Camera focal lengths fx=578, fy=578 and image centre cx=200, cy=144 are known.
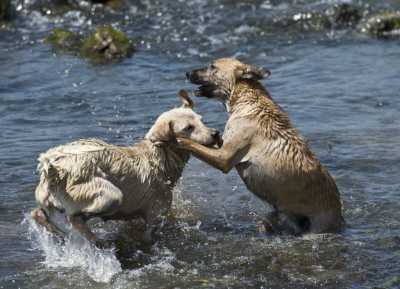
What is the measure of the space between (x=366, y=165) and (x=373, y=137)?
1316 millimetres

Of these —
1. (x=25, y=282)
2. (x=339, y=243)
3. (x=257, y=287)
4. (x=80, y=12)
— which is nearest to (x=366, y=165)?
(x=339, y=243)

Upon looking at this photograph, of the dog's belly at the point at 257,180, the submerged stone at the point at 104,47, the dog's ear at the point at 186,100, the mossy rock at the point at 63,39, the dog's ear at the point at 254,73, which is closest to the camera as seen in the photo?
Result: the dog's belly at the point at 257,180

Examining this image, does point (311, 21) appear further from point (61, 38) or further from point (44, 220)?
point (44, 220)

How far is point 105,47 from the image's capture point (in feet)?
51.8

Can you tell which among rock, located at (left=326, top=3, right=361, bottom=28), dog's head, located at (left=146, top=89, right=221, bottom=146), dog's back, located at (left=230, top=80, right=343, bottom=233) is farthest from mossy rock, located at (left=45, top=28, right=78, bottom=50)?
dog's back, located at (left=230, top=80, right=343, bottom=233)

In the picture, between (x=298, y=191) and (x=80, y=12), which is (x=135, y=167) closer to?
(x=298, y=191)

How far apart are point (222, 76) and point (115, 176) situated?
227cm

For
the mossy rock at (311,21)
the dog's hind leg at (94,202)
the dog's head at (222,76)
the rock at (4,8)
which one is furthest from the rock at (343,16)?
the dog's hind leg at (94,202)

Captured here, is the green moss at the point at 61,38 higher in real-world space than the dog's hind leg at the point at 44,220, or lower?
higher

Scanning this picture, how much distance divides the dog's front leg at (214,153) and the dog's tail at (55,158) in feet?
3.41

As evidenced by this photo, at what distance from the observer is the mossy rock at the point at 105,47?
15.6 metres

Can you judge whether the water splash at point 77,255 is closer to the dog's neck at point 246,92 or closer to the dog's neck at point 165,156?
the dog's neck at point 165,156

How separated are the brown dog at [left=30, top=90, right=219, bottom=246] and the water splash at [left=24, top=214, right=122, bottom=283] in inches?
5.7

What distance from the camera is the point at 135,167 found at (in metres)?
6.81
